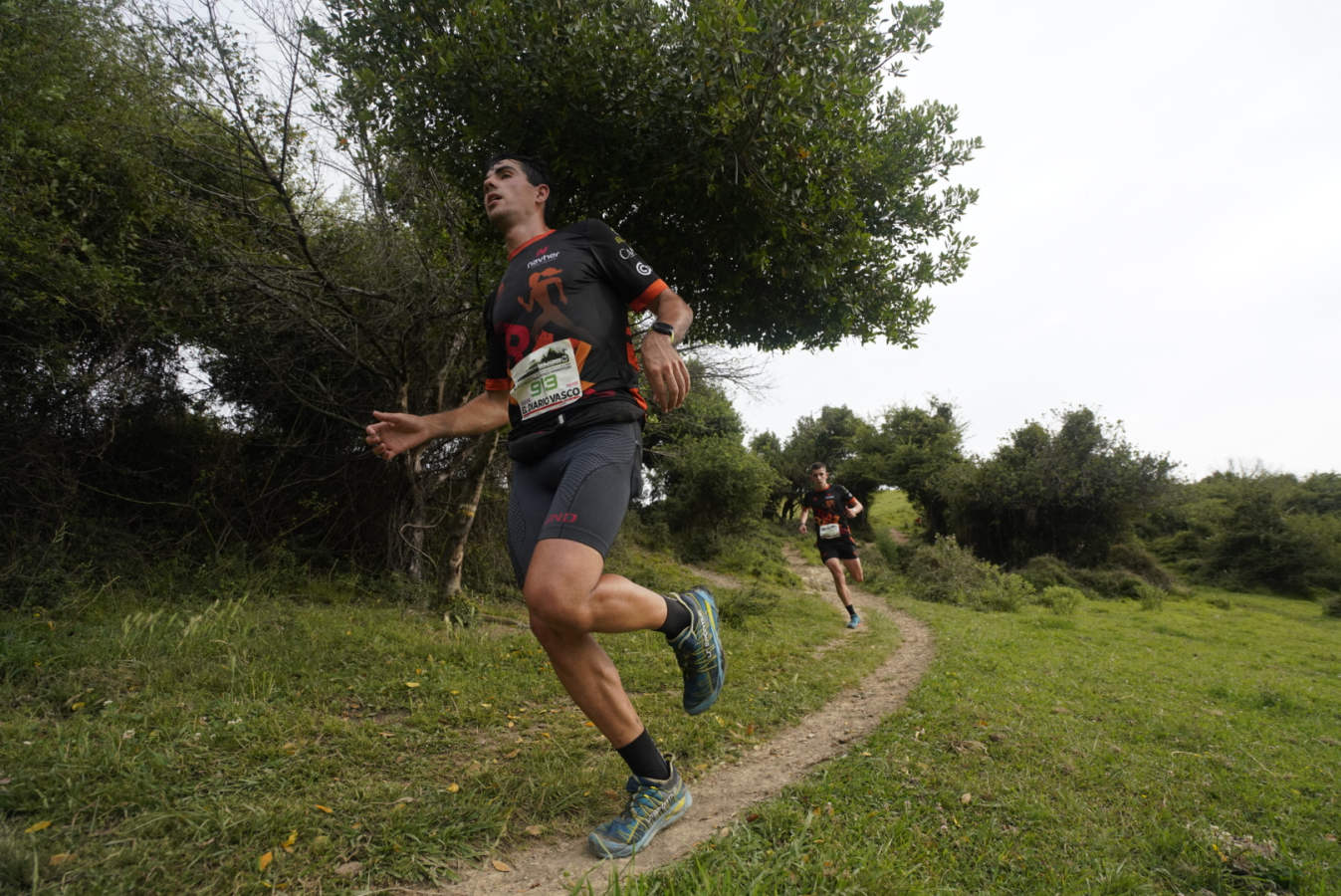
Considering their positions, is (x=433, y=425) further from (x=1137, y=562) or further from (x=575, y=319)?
(x=1137, y=562)

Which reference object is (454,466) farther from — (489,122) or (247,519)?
(489,122)

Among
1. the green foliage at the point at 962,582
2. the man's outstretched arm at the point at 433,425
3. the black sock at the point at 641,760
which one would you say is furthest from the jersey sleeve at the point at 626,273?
the green foliage at the point at 962,582

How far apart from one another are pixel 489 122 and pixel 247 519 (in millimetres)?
5927

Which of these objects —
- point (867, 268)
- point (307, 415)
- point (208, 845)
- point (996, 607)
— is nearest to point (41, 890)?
point (208, 845)

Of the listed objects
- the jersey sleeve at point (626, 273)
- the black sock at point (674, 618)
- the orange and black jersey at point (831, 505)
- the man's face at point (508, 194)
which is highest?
the man's face at point (508, 194)

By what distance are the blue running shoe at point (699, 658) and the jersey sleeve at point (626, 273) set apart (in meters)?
1.14

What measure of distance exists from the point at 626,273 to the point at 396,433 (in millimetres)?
1136

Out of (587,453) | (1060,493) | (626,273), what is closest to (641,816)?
(587,453)

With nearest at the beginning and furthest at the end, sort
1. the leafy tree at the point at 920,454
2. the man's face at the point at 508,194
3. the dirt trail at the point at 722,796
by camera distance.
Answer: the dirt trail at the point at 722,796
the man's face at the point at 508,194
the leafy tree at the point at 920,454

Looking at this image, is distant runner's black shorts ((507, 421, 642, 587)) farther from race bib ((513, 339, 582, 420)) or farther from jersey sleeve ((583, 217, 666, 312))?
jersey sleeve ((583, 217, 666, 312))

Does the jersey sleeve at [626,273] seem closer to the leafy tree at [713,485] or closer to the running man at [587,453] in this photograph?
the running man at [587,453]

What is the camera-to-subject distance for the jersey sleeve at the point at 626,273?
2301 mm

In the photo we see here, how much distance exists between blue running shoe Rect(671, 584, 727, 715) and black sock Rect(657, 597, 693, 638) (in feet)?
0.05

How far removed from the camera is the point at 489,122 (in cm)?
364
